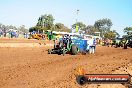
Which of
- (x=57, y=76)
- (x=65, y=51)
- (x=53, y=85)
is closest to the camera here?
(x=53, y=85)

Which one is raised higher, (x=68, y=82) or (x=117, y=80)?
(x=117, y=80)

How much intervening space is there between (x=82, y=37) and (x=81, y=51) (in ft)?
3.67

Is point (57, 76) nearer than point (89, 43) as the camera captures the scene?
Yes

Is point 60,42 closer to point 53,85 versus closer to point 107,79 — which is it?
point 53,85

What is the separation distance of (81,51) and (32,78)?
13243 millimetres

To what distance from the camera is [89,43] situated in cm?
2252

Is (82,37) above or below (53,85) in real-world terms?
above

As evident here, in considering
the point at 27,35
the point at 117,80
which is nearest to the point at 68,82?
the point at 117,80

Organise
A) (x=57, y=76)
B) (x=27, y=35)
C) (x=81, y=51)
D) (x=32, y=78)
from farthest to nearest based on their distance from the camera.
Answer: (x=27, y=35) < (x=81, y=51) < (x=57, y=76) < (x=32, y=78)

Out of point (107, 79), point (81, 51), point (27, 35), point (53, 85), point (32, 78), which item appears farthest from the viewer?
point (27, 35)

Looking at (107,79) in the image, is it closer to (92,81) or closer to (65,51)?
(92,81)

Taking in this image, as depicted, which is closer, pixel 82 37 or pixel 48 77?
pixel 48 77

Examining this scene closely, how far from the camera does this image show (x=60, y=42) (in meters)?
20.7

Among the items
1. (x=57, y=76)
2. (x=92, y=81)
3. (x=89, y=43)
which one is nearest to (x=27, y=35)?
(x=89, y=43)
